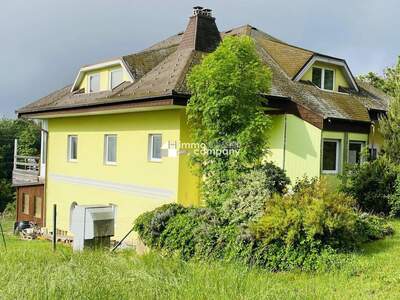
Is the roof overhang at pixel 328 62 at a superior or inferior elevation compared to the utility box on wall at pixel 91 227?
superior

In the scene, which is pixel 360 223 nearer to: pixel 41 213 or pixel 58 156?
pixel 58 156

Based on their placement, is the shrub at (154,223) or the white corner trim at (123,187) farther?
the white corner trim at (123,187)

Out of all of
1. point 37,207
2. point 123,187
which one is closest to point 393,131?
point 123,187

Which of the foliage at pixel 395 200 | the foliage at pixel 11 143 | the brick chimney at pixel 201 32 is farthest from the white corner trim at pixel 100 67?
the foliage at pixel 11 143

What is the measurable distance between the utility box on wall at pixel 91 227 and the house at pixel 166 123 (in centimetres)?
415

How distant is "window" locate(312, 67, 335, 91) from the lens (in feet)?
64.2

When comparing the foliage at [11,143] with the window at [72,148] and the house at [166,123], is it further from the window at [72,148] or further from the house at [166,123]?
the house at [166,123]

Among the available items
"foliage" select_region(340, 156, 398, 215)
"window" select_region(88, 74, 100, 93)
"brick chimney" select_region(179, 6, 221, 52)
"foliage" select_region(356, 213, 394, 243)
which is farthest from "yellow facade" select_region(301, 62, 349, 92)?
"window" select_region(88, 74, 100, 93)

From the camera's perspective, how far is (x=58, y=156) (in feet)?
76.4

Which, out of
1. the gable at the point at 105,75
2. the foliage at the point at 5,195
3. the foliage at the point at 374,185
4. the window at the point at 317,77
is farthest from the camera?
the foliage at the point at 5,195

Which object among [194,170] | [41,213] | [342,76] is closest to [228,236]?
[194,170]

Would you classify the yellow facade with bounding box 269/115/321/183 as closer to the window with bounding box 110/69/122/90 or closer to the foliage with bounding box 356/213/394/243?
the foliage with bounding box 356/213/394/243

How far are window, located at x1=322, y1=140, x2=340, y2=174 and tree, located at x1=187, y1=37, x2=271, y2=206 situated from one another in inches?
186

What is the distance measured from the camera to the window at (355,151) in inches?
698
